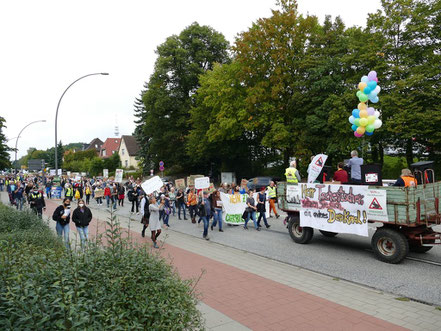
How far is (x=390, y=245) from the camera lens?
8945mm

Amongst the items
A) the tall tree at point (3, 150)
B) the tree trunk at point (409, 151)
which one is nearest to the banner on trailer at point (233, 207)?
the tree trunk at point (409, 151)

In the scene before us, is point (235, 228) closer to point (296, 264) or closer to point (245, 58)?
point (296, 264)

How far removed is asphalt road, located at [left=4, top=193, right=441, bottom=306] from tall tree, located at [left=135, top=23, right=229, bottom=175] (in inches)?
1141

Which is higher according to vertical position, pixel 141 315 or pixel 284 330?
pixel 141 315

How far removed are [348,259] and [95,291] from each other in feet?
25.1

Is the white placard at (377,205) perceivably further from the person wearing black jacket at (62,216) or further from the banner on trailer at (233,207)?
the person wearing black jacket at (62,216)

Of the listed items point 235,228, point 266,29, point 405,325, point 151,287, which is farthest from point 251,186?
point 151,287

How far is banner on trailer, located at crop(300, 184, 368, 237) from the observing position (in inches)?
368

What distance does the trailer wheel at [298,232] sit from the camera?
1109cm

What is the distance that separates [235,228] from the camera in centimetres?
1477

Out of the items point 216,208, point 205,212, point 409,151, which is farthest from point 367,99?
point 409,151

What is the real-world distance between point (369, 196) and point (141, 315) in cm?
745

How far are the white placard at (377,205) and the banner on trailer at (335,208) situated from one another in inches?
3.8

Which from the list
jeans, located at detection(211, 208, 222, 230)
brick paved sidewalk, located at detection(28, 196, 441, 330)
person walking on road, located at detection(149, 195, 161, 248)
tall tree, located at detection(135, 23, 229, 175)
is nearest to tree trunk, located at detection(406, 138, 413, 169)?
jeans, located at detection(211, 208, 222, 230)
